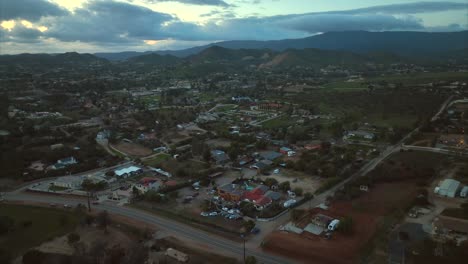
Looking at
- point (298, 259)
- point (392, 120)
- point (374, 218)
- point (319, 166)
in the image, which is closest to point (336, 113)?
point (392, 120)

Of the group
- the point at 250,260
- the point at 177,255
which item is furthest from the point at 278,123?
the point at 250,260

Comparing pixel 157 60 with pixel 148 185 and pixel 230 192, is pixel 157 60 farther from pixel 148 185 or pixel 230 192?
pixel 230 192

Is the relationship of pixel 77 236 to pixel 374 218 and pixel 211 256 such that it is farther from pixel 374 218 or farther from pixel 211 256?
pixel 374 218

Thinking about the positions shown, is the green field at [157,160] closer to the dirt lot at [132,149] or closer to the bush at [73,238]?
the dirt lot at [132,149]

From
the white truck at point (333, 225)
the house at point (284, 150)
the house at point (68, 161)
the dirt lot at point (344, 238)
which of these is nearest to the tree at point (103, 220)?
the dirt lot at point (344, 238)

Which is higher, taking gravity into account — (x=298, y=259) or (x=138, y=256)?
(x=138, y=256)
